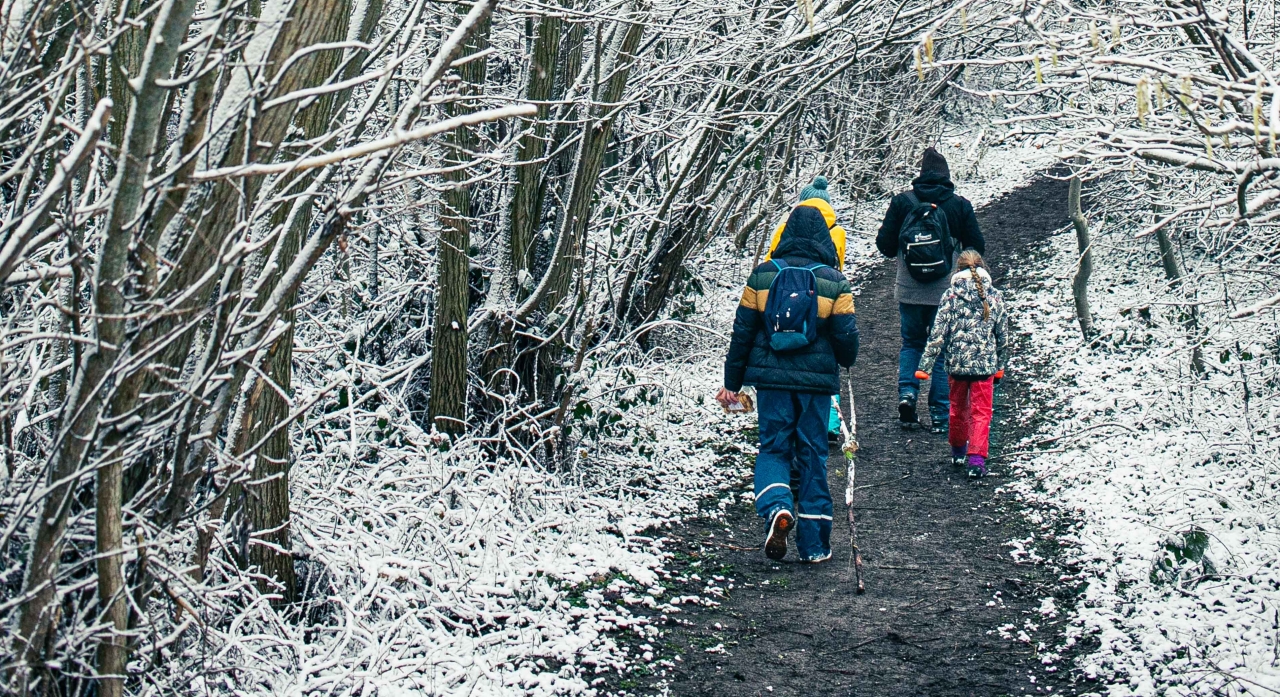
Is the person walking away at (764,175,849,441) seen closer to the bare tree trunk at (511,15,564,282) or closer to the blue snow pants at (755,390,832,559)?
the blue snow pants at (755,390,832,559)

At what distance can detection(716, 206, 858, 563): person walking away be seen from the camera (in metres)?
5.89

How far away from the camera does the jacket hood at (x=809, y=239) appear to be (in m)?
5.99

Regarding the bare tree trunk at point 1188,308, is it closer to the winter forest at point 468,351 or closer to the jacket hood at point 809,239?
the winter forest at point 468,351

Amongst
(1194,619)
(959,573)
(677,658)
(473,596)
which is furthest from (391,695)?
(1194,619)

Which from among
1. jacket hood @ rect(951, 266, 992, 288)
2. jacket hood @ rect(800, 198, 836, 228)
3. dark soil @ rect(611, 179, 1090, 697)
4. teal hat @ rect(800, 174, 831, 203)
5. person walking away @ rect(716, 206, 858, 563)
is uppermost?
teal hat @ rect(800, 174, 831, 203)

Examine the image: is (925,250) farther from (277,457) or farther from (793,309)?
(277,457)

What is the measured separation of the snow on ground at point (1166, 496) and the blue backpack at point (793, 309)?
1.65 m

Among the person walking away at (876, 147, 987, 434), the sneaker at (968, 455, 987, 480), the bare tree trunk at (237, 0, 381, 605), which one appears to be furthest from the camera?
the person walking away at (876, 147, 987, 434)

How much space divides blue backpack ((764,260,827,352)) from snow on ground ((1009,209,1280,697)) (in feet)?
5.42

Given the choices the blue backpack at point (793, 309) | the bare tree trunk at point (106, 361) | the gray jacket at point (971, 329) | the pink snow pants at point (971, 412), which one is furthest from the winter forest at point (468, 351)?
the blue backpack at point (793, 309)

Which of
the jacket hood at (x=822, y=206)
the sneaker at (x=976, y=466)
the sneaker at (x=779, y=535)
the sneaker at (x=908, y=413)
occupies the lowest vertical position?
the sneaker at (x=779, y=535)

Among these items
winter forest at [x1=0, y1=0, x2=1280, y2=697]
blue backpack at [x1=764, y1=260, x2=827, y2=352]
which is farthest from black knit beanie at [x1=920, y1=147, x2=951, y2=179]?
blue backpack at [x1=764, y1=260, x2=827, y2=352]

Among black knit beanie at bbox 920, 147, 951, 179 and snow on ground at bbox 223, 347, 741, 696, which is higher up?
black knit beanie at bbox 920, 147, 951, 179

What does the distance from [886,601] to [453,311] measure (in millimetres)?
3097
